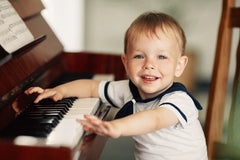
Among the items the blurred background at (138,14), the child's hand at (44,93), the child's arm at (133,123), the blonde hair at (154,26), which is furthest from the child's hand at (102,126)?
the blurred background at (138,14)

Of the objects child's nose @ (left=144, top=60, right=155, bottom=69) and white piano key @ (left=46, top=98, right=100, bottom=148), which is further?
child's nose @ (left=144, top=60, right=155, bottom=69)

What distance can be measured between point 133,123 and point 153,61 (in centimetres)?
33

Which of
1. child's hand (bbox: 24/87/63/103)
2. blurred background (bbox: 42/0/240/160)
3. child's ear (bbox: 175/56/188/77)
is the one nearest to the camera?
child's hand (bbox: 24/87/63/103)

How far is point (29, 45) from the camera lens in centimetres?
146

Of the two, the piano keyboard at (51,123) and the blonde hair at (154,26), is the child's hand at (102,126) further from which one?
the blonde hair at (154,26)

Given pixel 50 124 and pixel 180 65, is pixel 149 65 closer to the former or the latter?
pixel 180 65

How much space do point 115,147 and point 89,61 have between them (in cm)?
129

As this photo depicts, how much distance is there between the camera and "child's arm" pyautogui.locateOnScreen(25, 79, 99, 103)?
1.21 metres

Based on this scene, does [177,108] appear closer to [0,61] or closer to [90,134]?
[90,134]

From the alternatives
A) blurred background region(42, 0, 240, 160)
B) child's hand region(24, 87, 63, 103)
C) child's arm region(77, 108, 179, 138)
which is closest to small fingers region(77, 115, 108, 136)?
child's arm region(77, 108, 179, 138)

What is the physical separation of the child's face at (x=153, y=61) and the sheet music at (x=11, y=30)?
1.42 feet

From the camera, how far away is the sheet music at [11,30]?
4.07 ft

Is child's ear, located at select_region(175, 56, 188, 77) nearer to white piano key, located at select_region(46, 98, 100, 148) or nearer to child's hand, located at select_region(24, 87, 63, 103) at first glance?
white piano key, located at select_region(46, 98, 100, 148)

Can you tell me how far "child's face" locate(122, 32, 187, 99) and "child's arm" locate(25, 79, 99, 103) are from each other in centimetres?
20
